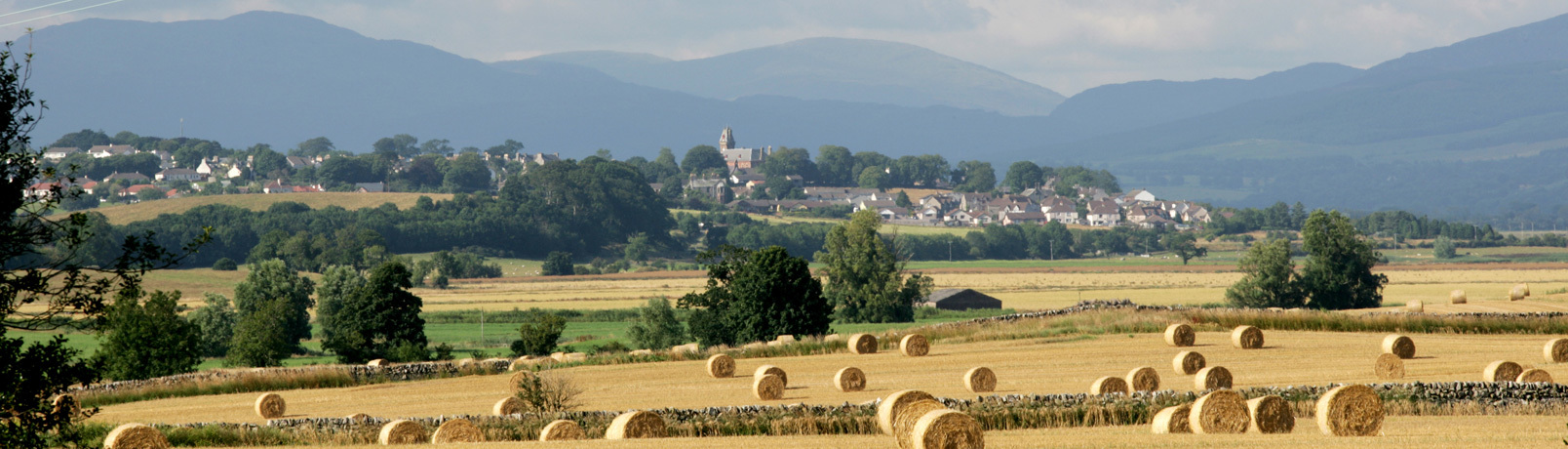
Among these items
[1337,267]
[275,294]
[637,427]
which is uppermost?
[1337,267]

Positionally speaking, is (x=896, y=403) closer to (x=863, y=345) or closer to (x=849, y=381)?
(x=849, y=381)

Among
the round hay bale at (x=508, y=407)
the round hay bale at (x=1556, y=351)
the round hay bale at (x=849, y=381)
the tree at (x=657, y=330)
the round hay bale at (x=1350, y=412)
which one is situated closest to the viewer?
the round hay bale at (x=1350, y=412)

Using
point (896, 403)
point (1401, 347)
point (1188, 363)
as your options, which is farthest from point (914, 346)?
point (896, 403)

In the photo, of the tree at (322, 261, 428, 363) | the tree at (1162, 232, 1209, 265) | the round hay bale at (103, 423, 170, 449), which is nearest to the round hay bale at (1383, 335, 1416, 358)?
the round hay bale at (103, 423, 170, 449)

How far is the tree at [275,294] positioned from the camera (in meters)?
73.1

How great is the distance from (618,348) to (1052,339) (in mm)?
18058

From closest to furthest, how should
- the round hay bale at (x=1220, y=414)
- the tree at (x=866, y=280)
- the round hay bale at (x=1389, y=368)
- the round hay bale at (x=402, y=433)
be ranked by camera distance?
the round hay bale at (x=1220, y=414) → the round hay bale at (x=402, y=433) → the round hay bale at (x=1389, y=368) → the tree at (x=866, y=280)

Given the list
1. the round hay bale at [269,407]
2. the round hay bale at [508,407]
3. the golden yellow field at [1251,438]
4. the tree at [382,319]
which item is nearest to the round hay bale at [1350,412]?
the golden yellow field at [1251,438]

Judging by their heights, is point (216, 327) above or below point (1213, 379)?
below

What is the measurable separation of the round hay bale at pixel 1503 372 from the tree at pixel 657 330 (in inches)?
1640

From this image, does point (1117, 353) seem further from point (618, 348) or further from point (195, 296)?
point (195, 296)

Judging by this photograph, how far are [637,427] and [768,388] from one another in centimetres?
878

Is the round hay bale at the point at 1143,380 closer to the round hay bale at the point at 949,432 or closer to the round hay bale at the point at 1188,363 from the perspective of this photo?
the round hay bale at the point at 1188,363

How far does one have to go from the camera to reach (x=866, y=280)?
93.2m
